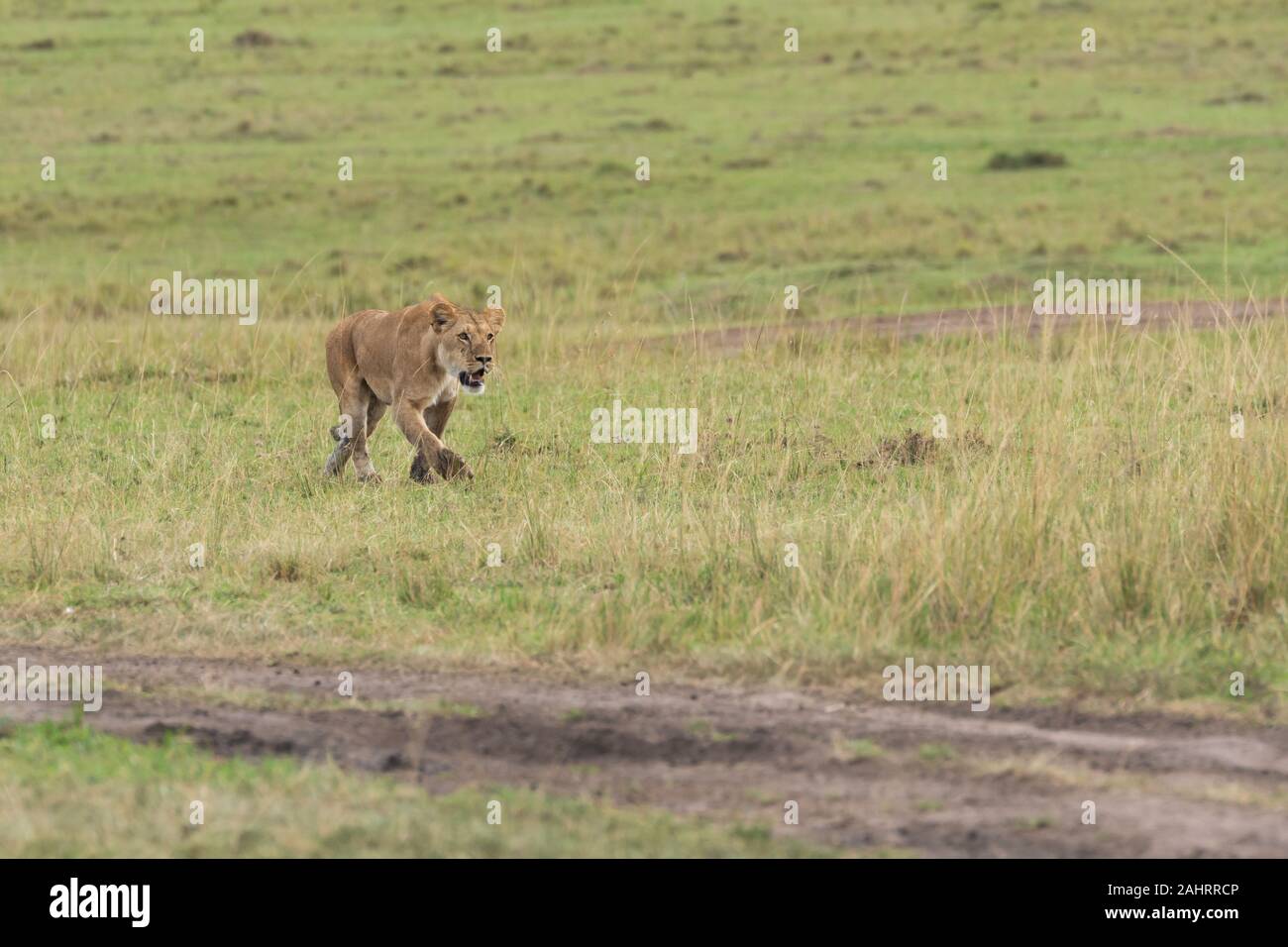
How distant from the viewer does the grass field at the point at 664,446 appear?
23.2 feet

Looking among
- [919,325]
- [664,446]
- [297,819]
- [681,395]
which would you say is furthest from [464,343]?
[919,325]

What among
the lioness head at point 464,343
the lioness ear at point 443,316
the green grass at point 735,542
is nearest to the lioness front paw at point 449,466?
the green grass at point 735,542

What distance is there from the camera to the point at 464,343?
33.0 feet

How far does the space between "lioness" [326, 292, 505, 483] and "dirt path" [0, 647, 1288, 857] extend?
10.9 ft

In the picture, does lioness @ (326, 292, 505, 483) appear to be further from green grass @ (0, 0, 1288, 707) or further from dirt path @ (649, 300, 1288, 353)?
dirt path @ (649, 300, 1288, 353)

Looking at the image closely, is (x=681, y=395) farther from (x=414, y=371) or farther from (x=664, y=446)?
(x=414, y=371)

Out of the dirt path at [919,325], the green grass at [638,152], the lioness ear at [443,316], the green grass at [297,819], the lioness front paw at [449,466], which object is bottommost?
the green grass at [297,819]

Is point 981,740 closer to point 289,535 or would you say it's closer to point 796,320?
point 289,535

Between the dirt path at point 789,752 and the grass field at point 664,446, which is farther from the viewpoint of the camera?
the grass field at point 664,446

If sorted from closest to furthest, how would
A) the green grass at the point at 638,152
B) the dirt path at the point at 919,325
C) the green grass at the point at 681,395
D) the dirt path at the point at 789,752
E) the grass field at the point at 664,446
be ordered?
the dirt path at the point at 789,752 < the grass field at the point at 664,446 < the green grass at the point at 681,395 < the dirt path at the point at 919,325 < the green grass at the point at 638,152

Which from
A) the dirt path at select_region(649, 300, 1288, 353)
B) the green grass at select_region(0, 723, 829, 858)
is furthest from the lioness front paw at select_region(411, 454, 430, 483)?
the dirt path at select_region(649, 300, 1288, 353)

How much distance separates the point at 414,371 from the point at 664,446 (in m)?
1.55

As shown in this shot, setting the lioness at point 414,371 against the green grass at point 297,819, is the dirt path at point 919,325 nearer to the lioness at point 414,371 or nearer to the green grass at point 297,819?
the lioness at point 414,371
